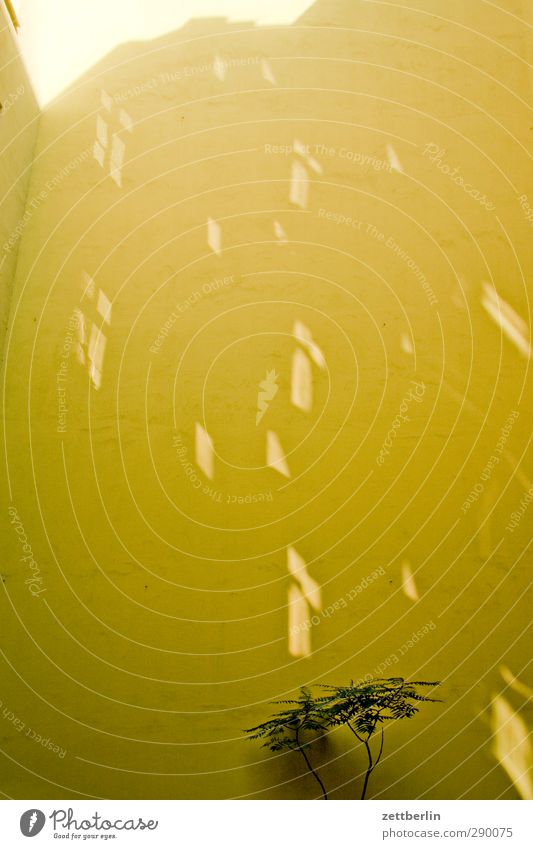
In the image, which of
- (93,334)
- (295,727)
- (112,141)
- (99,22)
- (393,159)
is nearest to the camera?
(295,727)

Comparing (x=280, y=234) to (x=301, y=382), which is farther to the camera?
(x=280, y=234)

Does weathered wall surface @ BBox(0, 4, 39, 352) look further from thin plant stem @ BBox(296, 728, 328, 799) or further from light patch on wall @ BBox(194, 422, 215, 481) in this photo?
thin plant stem @ BBox(296, 728, 328, 799)

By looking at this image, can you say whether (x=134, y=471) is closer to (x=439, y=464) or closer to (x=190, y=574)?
(x=190, y=574)

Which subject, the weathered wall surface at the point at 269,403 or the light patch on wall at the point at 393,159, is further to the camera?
the light patch on wall at the point at 393,159

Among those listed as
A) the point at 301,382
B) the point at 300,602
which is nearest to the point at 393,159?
the point at 301,382

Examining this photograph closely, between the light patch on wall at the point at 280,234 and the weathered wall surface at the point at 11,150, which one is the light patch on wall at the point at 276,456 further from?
the weathered wall surface at the point at 11,150

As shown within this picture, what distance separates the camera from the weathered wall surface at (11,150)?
5.56 m

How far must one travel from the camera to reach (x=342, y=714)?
13.6ft

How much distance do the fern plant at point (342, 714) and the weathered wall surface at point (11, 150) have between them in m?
3.36
